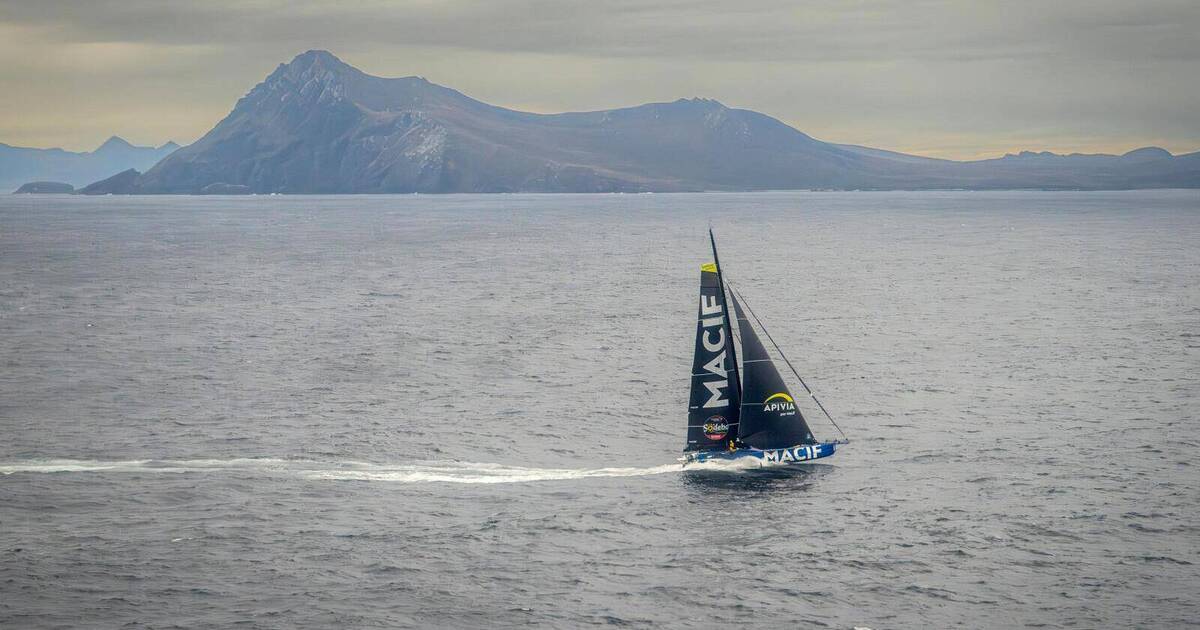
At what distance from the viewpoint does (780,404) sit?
54.0m

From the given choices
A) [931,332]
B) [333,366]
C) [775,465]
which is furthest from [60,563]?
[931,332]

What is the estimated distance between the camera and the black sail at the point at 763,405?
175ft

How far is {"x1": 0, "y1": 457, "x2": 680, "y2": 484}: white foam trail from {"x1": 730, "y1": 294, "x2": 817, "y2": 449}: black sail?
415 centimetres

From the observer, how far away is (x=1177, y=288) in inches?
5300

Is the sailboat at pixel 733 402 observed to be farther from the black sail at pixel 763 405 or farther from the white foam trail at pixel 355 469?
the white foam trail at pixel 355 469

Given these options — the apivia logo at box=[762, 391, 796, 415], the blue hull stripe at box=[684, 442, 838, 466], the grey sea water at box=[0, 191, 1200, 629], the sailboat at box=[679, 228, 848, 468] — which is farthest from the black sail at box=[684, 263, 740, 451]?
the grey sea water at box=[0, 191, 1200, 629]

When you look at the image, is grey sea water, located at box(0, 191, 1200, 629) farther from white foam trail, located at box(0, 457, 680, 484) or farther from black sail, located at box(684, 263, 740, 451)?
black sail, located at box(684, 263, 740, 451)

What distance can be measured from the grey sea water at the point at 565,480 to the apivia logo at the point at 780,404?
2.89 m

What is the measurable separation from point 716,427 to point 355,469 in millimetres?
16846

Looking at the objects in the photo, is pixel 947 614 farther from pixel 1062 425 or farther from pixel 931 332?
pixel 931 332

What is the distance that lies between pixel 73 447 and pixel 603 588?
31.9 m

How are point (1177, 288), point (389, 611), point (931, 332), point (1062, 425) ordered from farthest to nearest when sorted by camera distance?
1. point (1177, 288)
2. point (931, 332)
3. point (1062, 425)
4. point (389, 611)

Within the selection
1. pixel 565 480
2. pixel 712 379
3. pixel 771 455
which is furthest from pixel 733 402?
pixel 565 480

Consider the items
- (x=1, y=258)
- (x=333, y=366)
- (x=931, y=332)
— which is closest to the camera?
(x=333, y=366)
